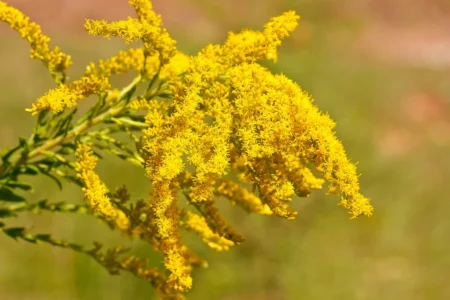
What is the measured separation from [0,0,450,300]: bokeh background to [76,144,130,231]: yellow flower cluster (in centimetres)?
356

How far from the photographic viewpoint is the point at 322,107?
741 cm

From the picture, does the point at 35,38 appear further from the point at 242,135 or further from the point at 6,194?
the point at 242,135

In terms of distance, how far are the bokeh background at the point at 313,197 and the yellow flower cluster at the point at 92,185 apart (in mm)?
3563

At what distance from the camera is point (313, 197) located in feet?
20.6

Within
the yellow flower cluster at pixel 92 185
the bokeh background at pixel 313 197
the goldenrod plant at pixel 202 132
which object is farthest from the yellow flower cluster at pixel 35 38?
the bokeh background at pixel 313 197

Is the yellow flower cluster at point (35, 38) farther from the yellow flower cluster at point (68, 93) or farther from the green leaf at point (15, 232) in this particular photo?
the green leaf at point (15, 232)

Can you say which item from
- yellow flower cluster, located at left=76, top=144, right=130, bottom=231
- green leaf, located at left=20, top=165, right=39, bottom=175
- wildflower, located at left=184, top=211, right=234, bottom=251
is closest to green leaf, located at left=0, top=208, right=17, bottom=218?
green leaf, located at left=20, top=165, right=39, bottom=175

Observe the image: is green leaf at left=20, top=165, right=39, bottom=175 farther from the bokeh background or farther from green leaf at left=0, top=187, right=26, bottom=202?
the bokeh background

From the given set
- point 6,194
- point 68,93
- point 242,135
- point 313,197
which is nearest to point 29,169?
point 6,194

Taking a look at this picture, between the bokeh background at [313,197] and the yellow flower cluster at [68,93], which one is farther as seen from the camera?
the bokeh background at [313,197]

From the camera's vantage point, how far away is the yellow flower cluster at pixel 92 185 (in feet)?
4.57

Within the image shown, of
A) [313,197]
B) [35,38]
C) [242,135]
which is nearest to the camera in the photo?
[242,135]

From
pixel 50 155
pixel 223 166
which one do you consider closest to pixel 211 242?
pixel 223 166

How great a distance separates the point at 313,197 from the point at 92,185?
5050 millimetres
